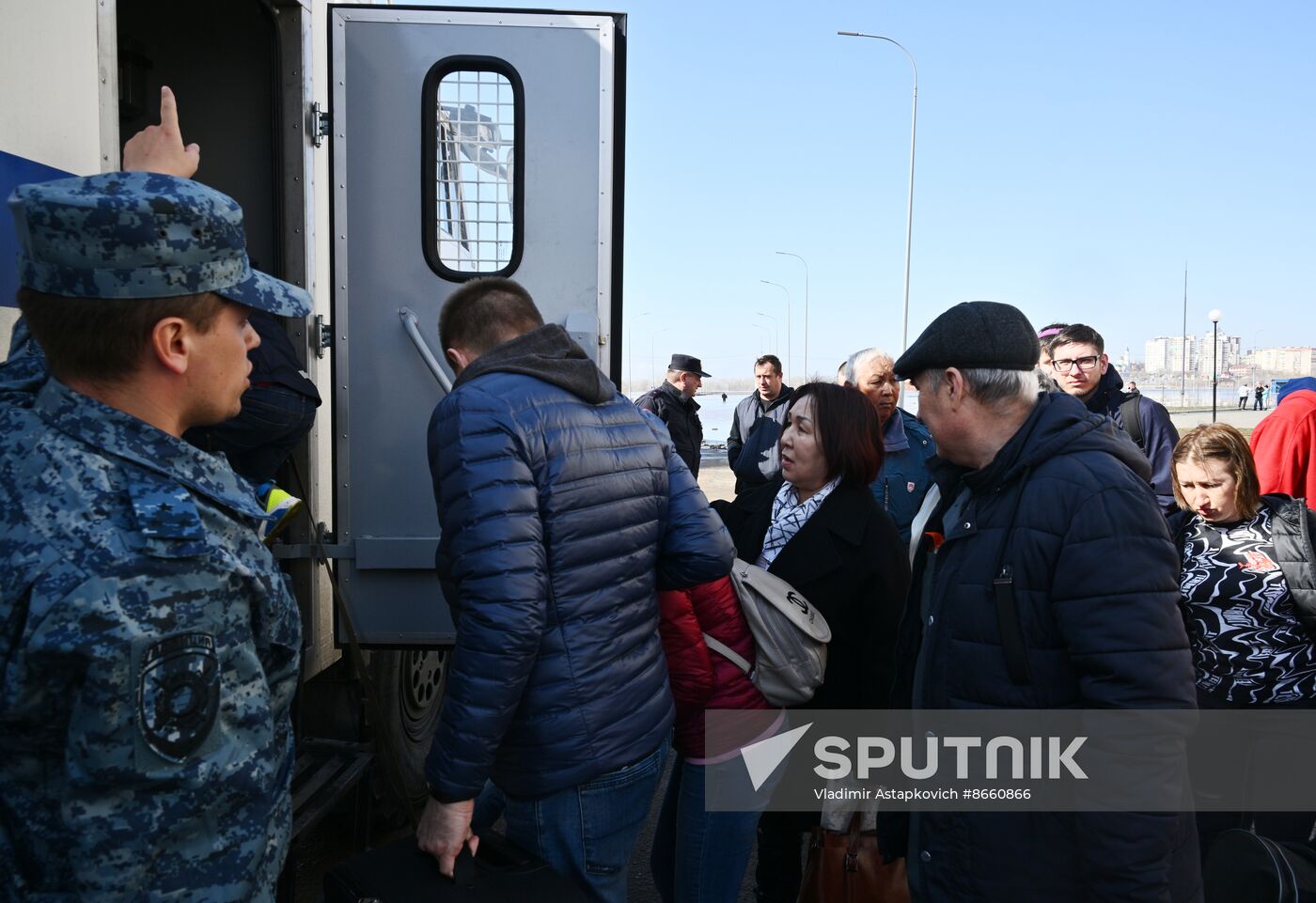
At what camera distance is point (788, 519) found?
3.19 m

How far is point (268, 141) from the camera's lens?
3771mm

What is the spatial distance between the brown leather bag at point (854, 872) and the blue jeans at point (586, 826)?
0.81 metres

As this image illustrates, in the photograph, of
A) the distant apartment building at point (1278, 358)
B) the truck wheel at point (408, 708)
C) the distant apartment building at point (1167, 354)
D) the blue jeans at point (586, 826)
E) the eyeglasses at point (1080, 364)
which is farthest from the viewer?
the distant apartment building at point (1167, 354)

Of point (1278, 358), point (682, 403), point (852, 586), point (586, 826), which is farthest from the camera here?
point (1278, 358)

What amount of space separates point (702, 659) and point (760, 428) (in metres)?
3.52

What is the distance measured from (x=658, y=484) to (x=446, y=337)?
0.60 m

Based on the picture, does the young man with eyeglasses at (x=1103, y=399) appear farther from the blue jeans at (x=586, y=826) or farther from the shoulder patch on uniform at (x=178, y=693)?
the shoulder patch on uniform at (x=178, y=693)

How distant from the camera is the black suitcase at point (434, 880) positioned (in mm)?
1854

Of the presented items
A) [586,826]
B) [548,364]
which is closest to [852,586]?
[586,826]

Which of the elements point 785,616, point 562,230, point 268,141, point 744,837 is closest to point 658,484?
point 785,616

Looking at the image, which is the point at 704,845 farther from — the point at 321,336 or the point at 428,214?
the point at 428,214

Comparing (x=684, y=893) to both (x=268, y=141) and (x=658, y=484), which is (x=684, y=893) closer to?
(x=658, y=484)

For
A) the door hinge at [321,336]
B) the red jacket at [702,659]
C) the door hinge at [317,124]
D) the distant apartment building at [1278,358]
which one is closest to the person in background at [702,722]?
the red jacket at [702,659]

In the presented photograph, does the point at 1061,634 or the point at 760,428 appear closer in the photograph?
the point at 1061,634
